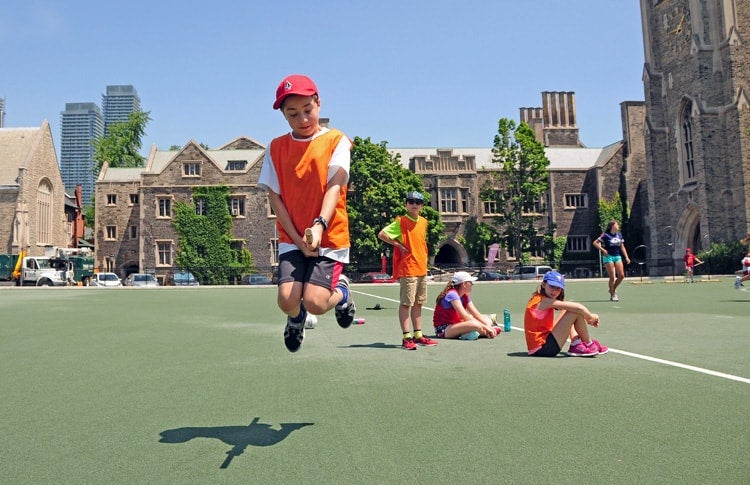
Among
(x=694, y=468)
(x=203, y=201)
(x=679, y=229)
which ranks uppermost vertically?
(x=203, y=201)

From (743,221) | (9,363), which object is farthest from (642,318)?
(743,221)

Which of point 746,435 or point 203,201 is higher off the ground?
point 203,201

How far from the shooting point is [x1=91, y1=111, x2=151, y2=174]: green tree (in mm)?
66188

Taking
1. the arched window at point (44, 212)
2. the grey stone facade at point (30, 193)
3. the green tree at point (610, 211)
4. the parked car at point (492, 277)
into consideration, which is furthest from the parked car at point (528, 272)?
the arched window at point (44, 212)

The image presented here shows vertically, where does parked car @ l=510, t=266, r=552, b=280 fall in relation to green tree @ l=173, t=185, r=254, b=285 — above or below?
below

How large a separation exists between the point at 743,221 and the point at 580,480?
43458 mm

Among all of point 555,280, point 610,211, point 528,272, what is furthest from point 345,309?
point 610,211

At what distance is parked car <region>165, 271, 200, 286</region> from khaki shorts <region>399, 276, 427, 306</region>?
4165 cm

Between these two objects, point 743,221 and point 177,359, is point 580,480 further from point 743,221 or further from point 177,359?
point 743,221

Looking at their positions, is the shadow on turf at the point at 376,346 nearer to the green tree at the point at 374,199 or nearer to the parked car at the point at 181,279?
the green tree at the point at 374,199

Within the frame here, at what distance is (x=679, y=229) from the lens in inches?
1778

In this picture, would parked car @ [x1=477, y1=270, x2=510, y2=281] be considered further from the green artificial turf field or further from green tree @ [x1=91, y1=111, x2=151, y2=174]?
green tree @ [x1=91, y1=111, x2=151, y2=174]

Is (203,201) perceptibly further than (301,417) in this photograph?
Yes

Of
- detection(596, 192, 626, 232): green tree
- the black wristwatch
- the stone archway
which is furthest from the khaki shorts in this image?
detection(596, 192, 626, 232): green tree
